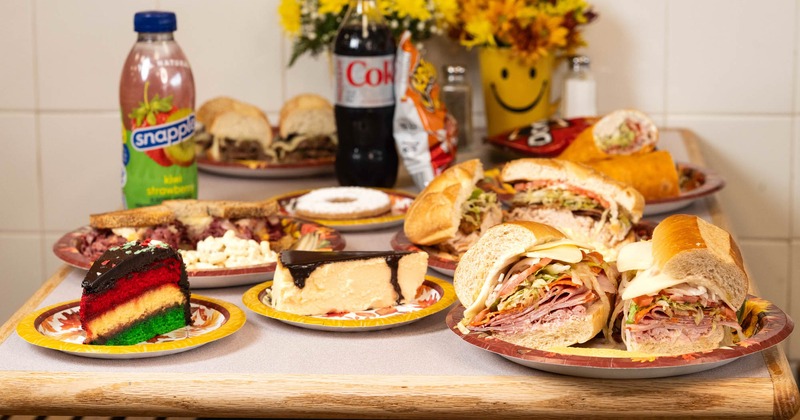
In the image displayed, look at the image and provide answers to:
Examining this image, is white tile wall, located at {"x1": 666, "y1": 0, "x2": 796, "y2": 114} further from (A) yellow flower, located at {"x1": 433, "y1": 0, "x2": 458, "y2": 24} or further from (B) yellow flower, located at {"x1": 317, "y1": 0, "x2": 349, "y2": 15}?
(B) yellow flower, located at {"x1": 317, "y1": 0, "x2": 349, "y2": 15}

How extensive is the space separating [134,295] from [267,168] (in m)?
0.90

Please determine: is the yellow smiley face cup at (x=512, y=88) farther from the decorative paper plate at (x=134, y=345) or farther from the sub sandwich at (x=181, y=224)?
the decorative paper plate at (x=134, y=345)

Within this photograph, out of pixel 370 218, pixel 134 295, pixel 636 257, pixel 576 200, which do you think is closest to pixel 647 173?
pixel 576 200

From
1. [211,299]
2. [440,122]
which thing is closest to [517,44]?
[440,122]

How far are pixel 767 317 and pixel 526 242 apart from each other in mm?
248

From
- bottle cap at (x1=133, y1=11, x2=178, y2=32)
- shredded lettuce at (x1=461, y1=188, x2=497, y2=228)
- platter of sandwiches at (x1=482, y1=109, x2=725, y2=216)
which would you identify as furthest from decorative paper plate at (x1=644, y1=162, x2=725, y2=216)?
bottle cap at (x1=133, y1=11, x2=178, y2=32)

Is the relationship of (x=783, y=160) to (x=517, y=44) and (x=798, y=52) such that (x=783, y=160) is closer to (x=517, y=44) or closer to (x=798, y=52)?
(x=798, y=52)

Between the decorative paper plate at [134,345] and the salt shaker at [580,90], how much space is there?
121 centimetres

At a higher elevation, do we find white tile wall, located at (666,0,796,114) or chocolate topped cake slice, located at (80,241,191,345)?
white tile wall, located at (666,0,796,114)

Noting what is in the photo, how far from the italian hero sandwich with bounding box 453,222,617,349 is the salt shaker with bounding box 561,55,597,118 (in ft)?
3.92

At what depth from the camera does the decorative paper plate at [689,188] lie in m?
1.64

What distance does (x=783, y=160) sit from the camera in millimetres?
2416

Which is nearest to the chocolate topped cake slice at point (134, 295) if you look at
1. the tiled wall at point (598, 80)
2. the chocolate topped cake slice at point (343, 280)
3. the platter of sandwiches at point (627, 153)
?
the chocolate topped cake slice at point (343, 280)

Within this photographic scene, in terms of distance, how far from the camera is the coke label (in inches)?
68.6
